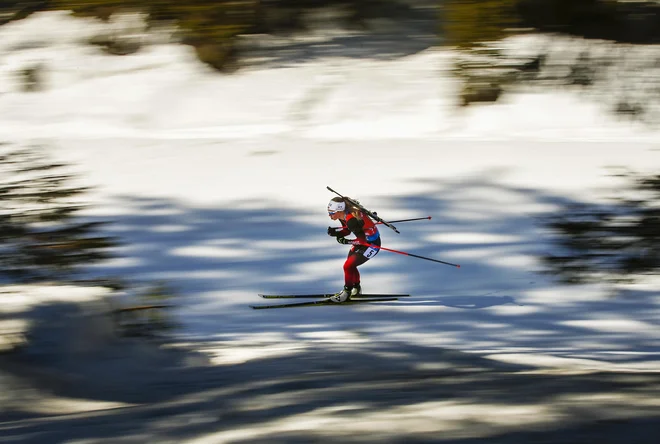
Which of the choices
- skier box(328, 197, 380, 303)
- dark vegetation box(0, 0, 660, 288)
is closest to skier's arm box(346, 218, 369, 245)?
skier box(328, 197, 380, 303)

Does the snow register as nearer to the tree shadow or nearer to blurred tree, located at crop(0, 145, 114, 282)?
the tree shadow

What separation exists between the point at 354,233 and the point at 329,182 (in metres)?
1.71

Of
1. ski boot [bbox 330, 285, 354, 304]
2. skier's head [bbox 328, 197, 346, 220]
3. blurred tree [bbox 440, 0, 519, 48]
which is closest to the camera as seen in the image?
blurred tree [bbox 440, 0, 519, 48]

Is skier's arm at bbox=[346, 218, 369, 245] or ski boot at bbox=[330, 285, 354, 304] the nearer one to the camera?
skier's arm at bbox=[346, 218, 369, 245]

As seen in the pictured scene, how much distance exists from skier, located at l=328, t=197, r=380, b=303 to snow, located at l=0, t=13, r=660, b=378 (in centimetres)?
21

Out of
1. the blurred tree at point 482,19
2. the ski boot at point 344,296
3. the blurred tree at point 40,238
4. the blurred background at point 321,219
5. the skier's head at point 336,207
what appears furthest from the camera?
the ski boot at point 344,296

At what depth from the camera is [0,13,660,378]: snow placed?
10.3ft

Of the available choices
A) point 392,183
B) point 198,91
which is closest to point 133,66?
point 198,91

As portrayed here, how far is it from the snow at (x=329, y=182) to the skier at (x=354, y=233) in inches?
8.4

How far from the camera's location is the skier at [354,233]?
2.89 metres

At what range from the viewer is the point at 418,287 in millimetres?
3420

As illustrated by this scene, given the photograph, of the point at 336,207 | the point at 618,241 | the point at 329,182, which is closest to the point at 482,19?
the point at 618,241

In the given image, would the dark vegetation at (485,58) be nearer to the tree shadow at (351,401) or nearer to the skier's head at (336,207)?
the tree shadow at (351,401)

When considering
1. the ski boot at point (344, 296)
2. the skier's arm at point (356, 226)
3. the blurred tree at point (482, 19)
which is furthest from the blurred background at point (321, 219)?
the skier's arm at point (356, 226)
